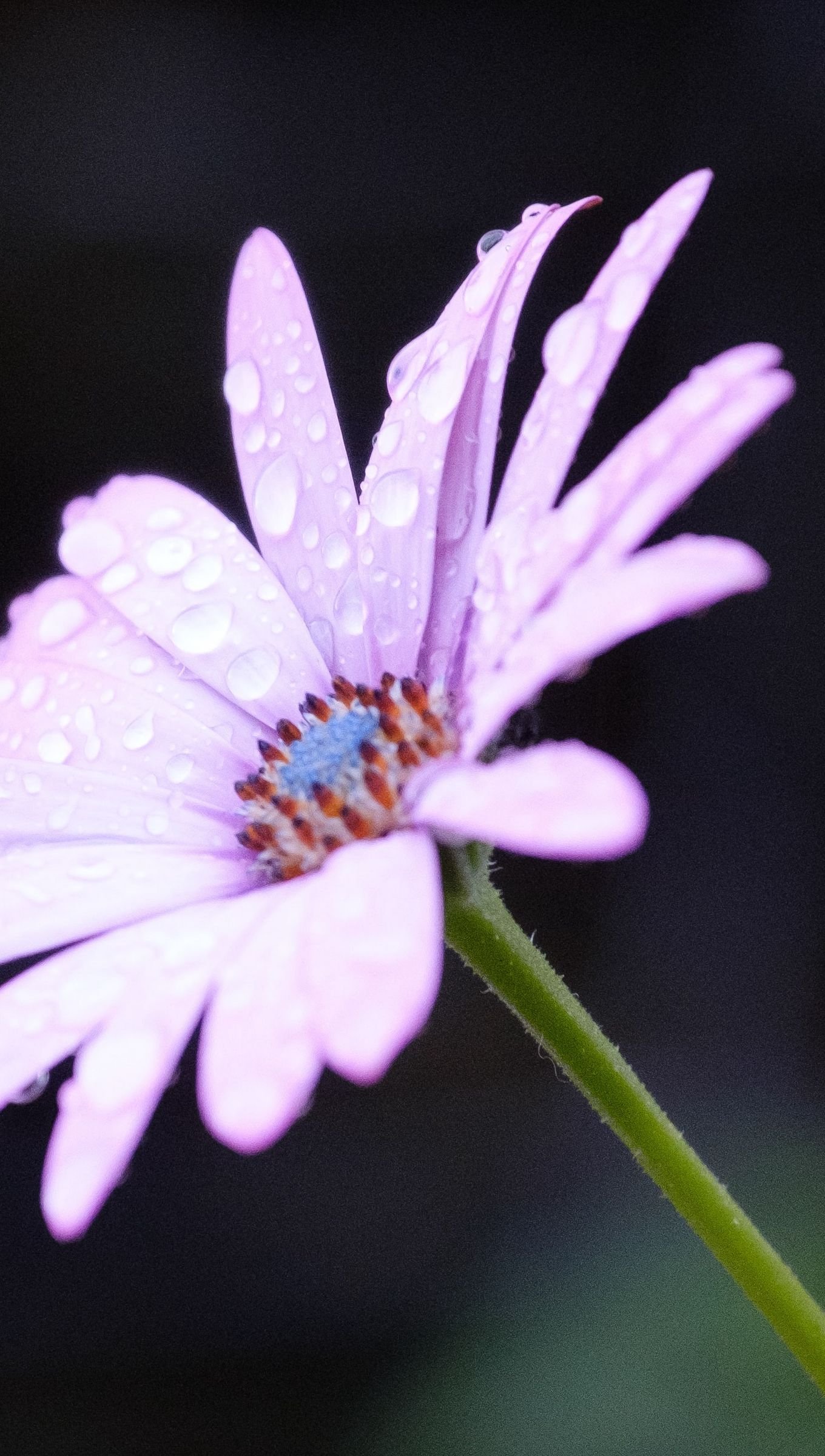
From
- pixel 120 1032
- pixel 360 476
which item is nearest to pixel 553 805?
pixel 120 1032

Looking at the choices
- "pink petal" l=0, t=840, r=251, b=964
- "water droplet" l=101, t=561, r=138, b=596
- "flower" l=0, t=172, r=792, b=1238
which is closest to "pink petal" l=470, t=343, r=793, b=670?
"flower" l=0, t=172, r=792, b=1238

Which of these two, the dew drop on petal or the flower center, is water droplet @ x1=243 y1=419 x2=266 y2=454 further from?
the flower center

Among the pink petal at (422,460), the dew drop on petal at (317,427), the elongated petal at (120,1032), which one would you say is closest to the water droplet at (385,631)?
the pink petal at (422,460)

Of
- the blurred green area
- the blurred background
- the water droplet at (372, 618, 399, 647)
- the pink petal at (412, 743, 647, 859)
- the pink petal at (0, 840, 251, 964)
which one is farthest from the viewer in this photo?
the blurred background

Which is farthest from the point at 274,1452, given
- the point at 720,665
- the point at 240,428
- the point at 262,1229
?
the point at 240,428

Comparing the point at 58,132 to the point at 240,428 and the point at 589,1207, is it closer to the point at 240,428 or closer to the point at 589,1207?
the point at 240,428

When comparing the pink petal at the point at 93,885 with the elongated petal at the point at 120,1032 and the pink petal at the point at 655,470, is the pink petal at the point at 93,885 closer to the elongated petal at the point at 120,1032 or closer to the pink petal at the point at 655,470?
the elongated petal at the point at 120,1032

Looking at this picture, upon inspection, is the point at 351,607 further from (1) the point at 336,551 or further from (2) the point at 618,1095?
(2) the point at 618,1095
